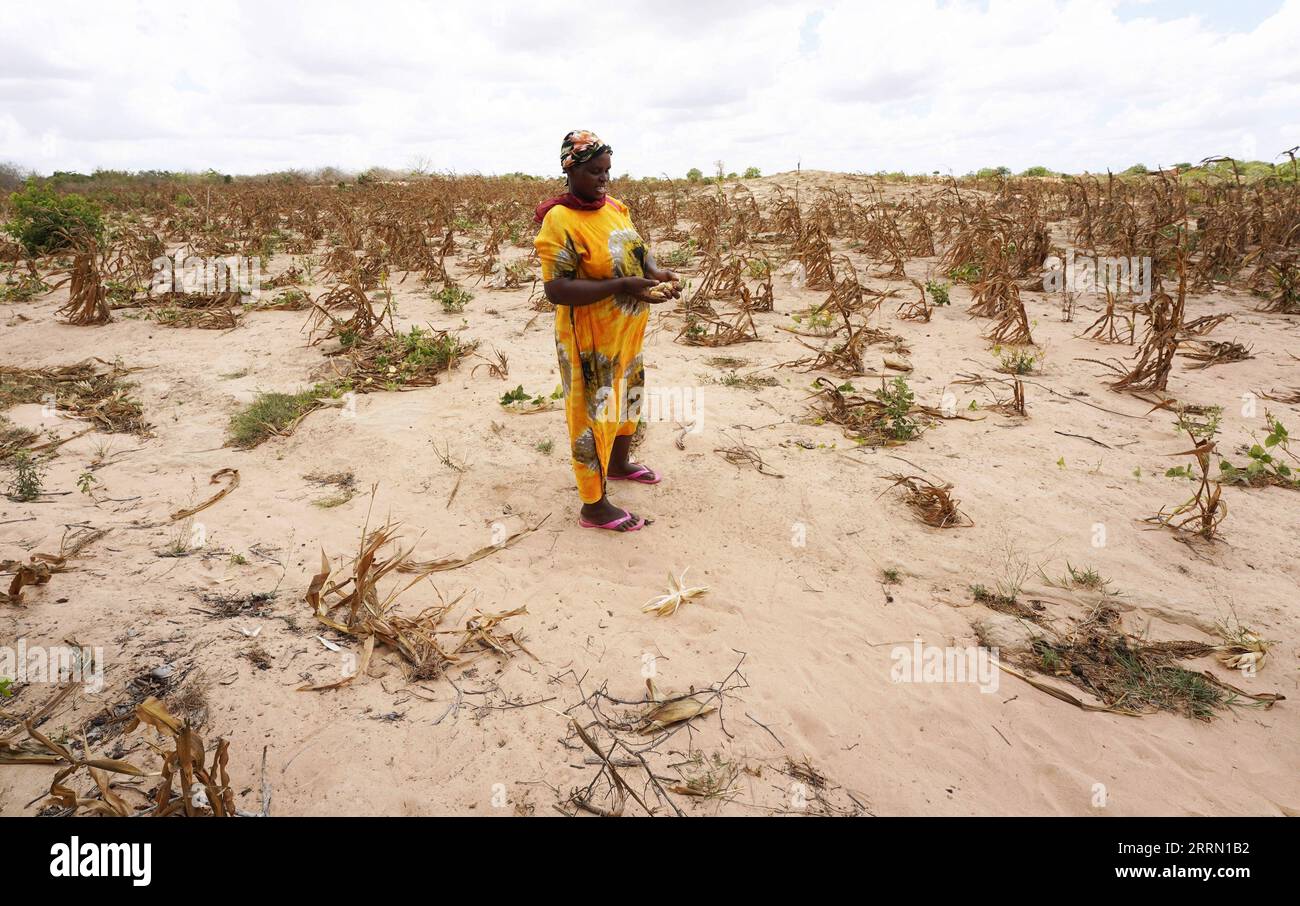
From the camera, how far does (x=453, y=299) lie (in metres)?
6.94

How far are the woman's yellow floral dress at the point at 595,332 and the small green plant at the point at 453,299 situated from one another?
13.9 ft

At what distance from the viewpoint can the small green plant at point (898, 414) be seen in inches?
166

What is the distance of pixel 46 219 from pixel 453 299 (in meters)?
5.76

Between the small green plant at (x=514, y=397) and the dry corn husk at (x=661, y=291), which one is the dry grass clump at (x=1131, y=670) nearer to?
the dry corn husk at (x=661, y=291)

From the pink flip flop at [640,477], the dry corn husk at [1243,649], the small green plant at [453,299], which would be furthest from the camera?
the small green plant at [453,299]

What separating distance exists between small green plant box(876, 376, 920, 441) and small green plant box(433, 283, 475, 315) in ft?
14.8

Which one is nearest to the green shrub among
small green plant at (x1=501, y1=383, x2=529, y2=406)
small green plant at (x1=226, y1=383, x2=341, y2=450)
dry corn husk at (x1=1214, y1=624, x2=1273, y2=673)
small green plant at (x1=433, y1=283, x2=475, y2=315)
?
small green plant at (x1=433, y1=283, x2=475, y2=315)

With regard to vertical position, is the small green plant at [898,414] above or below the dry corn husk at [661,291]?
below

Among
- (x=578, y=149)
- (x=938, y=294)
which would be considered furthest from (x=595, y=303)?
(x=938, y=294)

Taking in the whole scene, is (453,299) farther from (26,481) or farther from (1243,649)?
(1243,649)

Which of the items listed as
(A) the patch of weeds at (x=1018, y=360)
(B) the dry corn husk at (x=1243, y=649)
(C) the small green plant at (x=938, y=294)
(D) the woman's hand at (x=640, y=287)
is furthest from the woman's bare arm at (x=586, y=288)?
(C) the small green plant at (x=938, y=294)

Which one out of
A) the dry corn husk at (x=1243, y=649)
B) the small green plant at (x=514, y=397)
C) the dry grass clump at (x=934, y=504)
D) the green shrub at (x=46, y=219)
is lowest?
the dry corn husk at (x=1243, y=649)

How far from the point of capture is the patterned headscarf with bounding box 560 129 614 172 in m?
2.65
